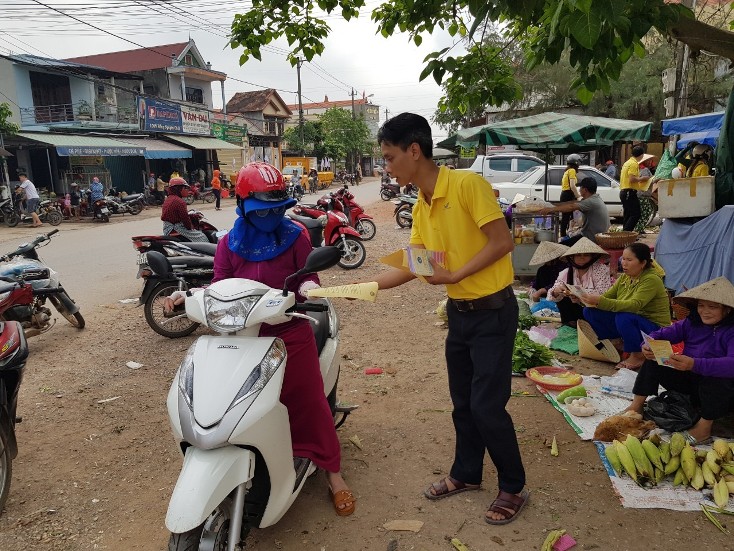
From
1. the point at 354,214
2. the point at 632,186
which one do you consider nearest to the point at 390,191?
the point at 354,214

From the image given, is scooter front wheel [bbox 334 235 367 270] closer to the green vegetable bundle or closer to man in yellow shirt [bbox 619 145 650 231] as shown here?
the green vegetable bundle

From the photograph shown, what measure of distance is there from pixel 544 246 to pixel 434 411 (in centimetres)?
280

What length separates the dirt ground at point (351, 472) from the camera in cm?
264

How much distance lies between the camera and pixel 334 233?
891 cm

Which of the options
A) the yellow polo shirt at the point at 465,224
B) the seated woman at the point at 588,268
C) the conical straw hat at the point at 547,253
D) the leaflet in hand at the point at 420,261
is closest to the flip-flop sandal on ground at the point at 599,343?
the seated woman at the point at 588,268

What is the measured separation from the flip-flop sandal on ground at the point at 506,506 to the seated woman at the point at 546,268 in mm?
3529

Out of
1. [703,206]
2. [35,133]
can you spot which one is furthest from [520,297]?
[35,133]

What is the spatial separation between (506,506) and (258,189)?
6.51 feet

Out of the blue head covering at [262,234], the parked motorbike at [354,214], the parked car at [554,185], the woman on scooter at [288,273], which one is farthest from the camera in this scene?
the parked car at [554,185]

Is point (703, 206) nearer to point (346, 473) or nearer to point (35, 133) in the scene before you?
point (346, 473)

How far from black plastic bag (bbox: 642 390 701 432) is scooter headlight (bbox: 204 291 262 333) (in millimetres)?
2757

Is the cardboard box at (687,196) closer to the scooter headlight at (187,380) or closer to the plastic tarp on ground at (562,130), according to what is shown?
the plastic tarp on ground at (562,130)

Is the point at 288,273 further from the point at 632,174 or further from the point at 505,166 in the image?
the point at 505,166

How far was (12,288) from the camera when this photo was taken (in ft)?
14.8
